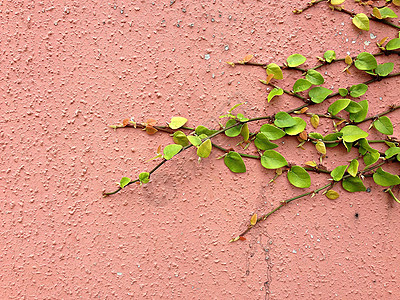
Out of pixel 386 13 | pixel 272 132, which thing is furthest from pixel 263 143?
pixel 386 13

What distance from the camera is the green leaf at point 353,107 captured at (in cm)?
72

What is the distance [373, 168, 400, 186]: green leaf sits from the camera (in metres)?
0.72

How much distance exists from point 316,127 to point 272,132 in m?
0.12

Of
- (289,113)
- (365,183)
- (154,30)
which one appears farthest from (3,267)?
(365,183)

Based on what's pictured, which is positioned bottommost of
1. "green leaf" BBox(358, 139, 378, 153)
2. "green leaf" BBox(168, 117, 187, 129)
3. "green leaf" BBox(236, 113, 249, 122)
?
"green leaf" BBox(358, 139, 378, 153)

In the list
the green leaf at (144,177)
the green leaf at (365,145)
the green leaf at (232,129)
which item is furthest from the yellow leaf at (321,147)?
the green leaf at (144,177)

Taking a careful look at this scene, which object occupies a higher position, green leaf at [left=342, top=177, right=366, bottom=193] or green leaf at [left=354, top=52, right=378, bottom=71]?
green leaf at [left=354, top=52, right=378, bottom=71]

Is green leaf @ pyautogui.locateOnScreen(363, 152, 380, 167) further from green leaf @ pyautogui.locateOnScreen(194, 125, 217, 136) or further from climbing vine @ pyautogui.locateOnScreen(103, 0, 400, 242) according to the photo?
green leaf @ pyautogui.locateOnScreen(194, 125, 217, 136)

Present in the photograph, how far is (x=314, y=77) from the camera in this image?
73 centimetres

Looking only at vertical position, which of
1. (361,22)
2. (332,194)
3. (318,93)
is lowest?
(332,194)

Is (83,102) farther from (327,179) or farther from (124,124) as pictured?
(327,179)

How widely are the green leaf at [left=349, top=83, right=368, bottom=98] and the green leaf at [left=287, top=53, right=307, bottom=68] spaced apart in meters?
0.15

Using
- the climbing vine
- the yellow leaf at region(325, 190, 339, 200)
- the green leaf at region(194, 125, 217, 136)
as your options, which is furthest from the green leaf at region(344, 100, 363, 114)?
the green leaf at region(194, 125, 217, 136)

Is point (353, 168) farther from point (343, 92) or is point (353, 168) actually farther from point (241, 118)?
point (241, 118)
